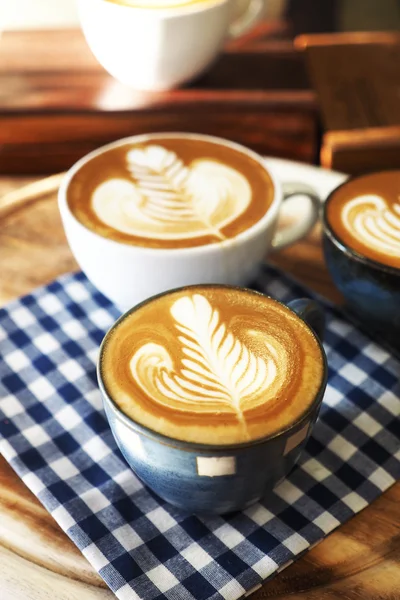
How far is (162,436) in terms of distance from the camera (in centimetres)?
57

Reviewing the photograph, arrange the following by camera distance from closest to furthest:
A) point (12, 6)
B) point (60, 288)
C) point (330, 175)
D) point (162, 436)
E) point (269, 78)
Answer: point (162, 436) < point (60, 288) < point (330, 175) < point (269, 78) < point (12, 6)

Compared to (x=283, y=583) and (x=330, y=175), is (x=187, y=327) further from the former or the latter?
(x=330, y=175)

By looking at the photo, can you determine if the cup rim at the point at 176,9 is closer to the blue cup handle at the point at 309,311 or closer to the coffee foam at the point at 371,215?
the coffee foam at the point at 371,215

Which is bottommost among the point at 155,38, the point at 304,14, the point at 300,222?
the point at 304,14

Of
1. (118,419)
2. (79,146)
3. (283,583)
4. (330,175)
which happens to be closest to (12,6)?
(79,146)

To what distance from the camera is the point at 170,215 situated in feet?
2.71

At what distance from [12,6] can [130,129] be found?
2.42 ft

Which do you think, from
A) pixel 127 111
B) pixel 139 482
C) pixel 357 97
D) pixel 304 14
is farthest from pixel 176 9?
pixel 304 14

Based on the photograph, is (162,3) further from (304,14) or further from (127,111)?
(304,14)

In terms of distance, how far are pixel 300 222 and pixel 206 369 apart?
35 cm

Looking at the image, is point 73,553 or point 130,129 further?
point 130,129

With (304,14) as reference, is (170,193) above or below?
above

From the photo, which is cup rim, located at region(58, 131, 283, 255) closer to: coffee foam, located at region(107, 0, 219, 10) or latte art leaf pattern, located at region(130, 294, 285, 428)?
latte art leaf pattern, located at region(130, 294, 285, 428)

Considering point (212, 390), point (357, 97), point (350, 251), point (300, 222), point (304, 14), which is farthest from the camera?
point (304, 14)
